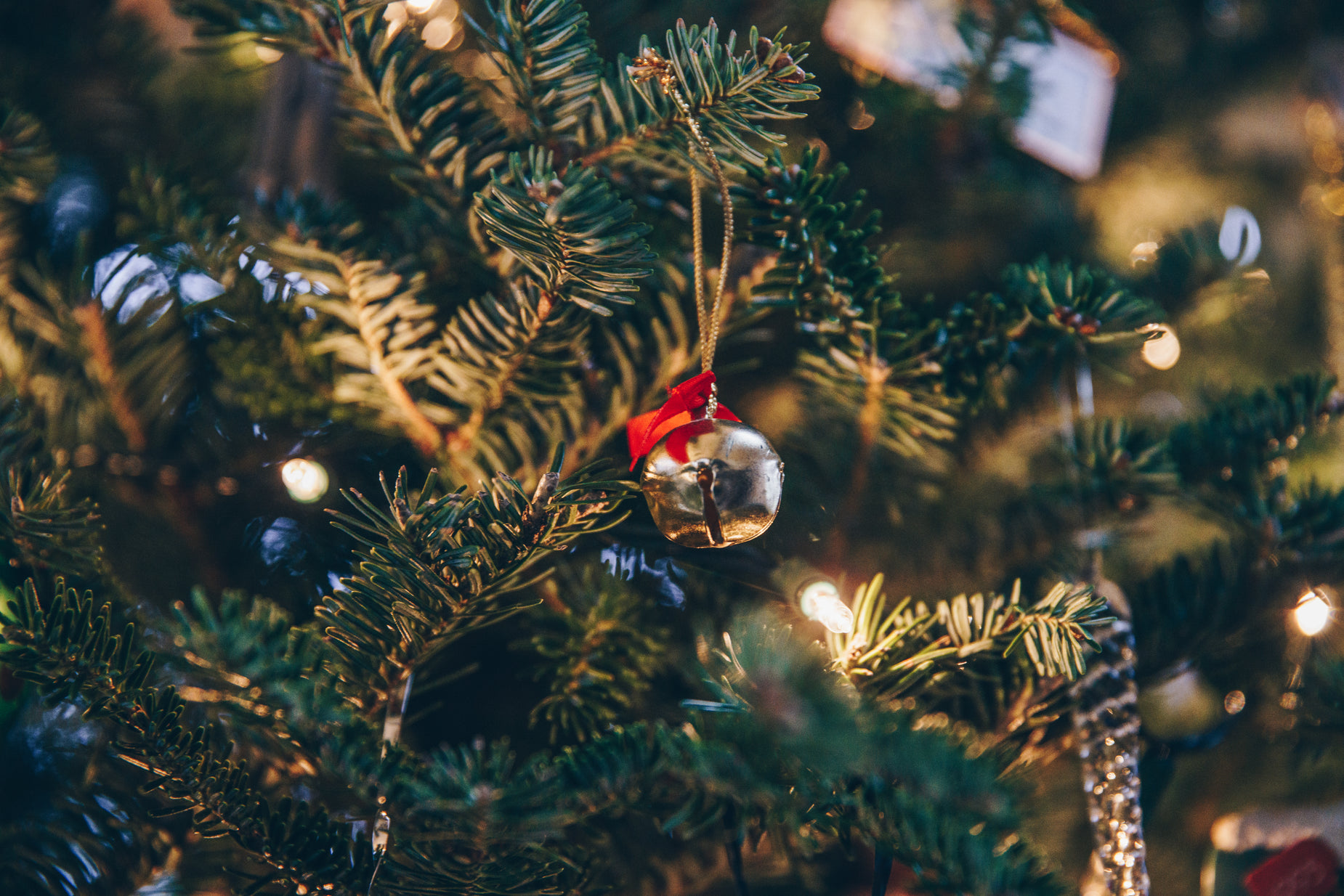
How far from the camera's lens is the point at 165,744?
1.00 ft

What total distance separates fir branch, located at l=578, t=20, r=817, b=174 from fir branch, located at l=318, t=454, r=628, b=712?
0.15 m

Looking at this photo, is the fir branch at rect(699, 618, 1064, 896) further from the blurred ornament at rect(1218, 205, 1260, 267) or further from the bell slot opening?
the blurred ornament at rect(1218, 205, 1260, 267)

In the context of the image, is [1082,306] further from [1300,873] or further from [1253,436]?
[1300,873]

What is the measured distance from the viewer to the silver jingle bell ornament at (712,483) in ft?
1.10

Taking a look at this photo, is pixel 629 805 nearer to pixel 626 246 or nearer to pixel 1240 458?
pixel 626 246

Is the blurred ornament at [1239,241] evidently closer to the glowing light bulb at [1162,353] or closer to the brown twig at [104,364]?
the glowing light bulb at [1162,353]

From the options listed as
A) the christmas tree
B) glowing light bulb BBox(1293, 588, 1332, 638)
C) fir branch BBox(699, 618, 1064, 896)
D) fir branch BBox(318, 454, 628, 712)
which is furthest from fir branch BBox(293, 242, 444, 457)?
glowing light bulb BBox(1293, 588, 1332, 638)

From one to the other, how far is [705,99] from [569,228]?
3.1 inches

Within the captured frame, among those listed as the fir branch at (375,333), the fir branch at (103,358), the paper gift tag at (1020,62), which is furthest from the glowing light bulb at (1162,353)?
the fir branch at (103,358)

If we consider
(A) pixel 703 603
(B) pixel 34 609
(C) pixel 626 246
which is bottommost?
(A) pixel 703 603

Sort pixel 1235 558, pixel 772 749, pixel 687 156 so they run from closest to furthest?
pixel 772 749, pixel 687 156, pixel 1235 558

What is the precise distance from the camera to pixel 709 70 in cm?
31

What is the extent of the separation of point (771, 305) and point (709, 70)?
13 centimetres

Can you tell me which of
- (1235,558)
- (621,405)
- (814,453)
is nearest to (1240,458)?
(1235,558)
